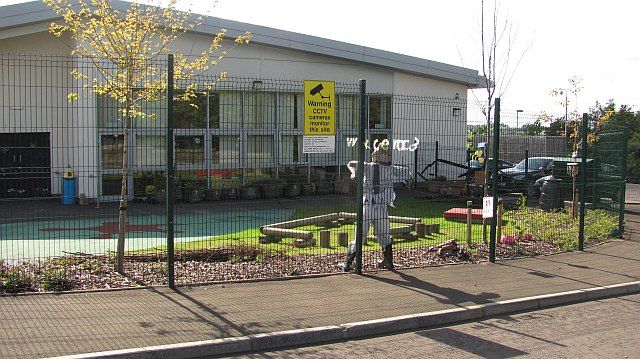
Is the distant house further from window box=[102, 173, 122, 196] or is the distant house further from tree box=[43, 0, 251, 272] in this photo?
tree box=[43, 0, 251, 272]

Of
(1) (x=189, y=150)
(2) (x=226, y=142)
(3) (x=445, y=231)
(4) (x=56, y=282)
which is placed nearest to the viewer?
(4) (x=56, y=282)

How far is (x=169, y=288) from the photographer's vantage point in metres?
7.88

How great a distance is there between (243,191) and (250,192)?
2.60 ft

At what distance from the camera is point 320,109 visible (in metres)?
9.12

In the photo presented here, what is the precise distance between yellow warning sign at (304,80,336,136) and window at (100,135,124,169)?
17.6 ft

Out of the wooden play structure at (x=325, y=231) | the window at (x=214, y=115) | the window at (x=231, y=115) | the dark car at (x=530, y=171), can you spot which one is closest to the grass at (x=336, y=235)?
the wooden play structure at (x=325, y=231)

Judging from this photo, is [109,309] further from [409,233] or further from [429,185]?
[429,185]

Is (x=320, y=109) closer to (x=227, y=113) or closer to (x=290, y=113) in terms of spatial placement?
(x=227, y=113)

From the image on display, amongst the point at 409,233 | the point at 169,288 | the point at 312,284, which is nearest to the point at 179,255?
the point at 169,288

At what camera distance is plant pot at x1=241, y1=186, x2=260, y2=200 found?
14106 millimetres

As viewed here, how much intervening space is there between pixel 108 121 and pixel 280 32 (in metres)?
9.08

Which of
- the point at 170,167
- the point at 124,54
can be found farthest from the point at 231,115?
the point at 170,167

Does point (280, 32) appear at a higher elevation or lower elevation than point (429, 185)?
higher

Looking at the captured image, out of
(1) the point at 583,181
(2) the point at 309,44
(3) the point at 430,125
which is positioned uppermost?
(2) the point at 309,44
